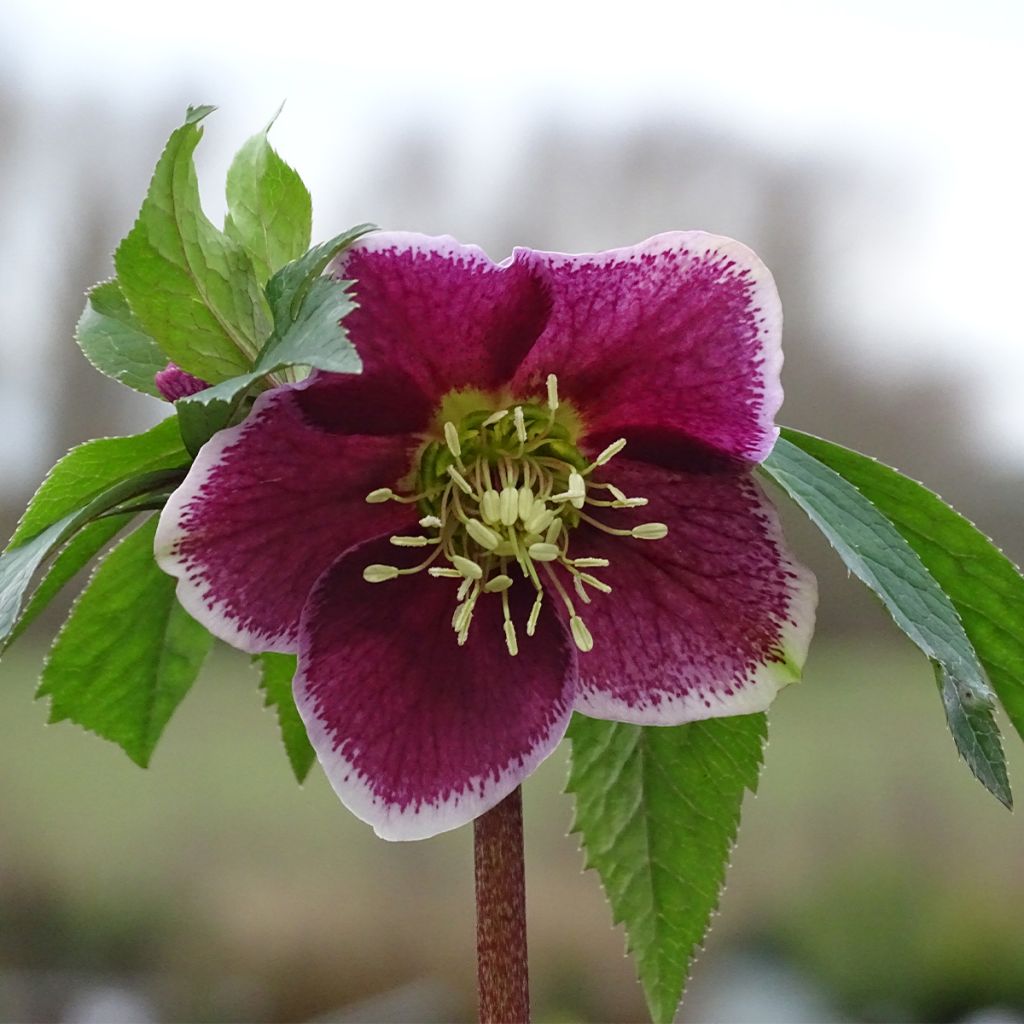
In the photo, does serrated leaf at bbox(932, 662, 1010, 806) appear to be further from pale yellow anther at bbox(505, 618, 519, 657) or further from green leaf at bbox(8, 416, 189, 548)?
green leaf at bbox(8, 416, 189, 548)

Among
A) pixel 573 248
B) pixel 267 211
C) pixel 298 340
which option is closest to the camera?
pixel 298 340

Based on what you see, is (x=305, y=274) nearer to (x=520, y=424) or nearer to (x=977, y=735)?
(x=520, y=424)

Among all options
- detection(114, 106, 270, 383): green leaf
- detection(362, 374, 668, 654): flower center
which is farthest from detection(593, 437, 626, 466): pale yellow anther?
detection(114, 106, 270, 383): green leaf

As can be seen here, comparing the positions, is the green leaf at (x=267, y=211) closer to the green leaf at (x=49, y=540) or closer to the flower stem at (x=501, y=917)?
the green leaf at (x=49, y=540)

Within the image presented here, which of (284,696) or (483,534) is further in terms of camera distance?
(284,696)

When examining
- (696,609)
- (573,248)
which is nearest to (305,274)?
(696,609)

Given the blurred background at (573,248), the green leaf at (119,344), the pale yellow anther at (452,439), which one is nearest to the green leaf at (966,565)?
the pale yellow anther at (452,439)
